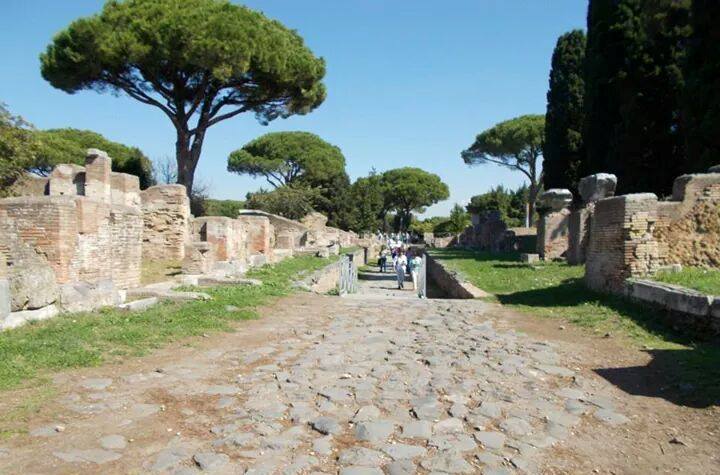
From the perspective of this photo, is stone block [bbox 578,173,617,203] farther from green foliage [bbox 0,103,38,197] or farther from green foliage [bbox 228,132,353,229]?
green foliage [bbox 228,132,353,229]

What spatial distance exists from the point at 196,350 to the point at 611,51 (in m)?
20.7

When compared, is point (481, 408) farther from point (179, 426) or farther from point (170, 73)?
point (170, 73)

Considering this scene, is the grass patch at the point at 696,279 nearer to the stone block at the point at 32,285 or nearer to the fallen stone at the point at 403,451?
the fallen stone at the point at 403,451

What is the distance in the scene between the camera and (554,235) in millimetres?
17500

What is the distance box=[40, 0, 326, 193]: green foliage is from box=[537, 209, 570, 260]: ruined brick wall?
43.6 feet

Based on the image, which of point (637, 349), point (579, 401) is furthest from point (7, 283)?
point (637, 349)

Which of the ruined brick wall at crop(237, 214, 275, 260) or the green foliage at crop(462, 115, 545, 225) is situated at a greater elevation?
the green foliage at crop(462, 115, 545, 225)

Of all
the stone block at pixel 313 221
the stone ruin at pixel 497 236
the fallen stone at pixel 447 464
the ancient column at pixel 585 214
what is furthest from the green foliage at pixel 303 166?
the fallen stone at pixel 447 464

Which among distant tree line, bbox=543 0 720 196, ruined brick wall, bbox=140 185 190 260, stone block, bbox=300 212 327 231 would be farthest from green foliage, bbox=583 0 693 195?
stone block, bbox=300 212 327 231

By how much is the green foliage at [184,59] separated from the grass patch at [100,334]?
1625cm

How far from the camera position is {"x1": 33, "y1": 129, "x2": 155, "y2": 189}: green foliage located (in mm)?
28141

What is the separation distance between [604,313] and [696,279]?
4.46ft

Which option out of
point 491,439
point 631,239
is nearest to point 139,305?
point 491,439

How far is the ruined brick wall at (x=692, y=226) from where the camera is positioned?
30.4 feet
